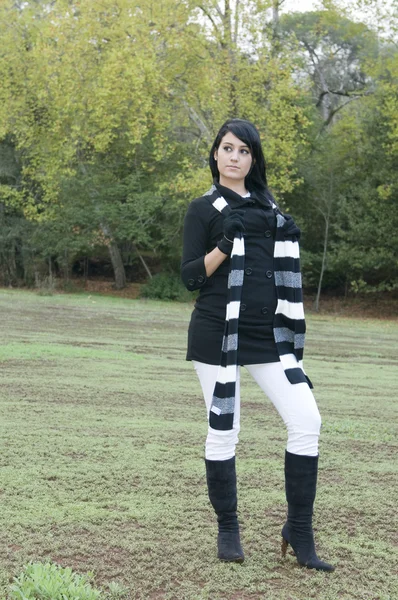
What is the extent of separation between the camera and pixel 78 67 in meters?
33.2

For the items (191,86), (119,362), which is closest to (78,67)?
(191,86)

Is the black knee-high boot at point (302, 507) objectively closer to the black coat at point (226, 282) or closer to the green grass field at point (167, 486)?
the green grass field at point (167, 486)

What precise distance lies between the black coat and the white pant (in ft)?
0.23

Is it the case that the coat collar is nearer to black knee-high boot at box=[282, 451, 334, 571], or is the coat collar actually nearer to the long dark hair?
the long dark hair

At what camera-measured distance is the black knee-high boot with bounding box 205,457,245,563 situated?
153 inches

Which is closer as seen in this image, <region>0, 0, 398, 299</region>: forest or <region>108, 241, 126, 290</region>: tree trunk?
<region>0, 0, 398, 299</region>: forest

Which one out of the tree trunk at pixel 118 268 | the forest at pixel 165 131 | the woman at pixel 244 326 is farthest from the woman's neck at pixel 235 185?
the tree trunk at pixel 118 268

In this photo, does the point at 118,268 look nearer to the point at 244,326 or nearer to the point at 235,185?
the point at 235,185

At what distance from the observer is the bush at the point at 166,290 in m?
35.4

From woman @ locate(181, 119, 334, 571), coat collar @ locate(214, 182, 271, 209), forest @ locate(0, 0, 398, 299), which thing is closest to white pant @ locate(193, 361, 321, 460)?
woman @ locate(181, 119, 334, 571)

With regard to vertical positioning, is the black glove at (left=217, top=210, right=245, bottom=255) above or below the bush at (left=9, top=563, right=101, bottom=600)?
above

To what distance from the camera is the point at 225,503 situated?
389 cm

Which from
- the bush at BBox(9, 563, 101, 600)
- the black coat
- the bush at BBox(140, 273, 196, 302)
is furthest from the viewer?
the bush at BBox(140, 273, 196, 302)

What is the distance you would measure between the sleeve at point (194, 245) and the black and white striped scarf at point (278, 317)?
10cm
